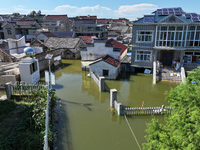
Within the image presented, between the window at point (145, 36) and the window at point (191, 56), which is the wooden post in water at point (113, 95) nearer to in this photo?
the window at point (145, 36)

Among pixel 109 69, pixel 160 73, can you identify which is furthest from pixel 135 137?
pixel 160 73

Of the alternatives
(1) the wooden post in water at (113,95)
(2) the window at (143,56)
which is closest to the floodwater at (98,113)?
(1) the wooden post in water at (113,95)

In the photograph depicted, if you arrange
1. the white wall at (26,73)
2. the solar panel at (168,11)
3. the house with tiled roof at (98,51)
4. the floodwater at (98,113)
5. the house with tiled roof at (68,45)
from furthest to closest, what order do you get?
the house with tiled roof at (68,45) → the house with tiled roof at (98,51) → the solar panel at (168,11) → the white wall at (26,73) → the floodwater at (98,113)

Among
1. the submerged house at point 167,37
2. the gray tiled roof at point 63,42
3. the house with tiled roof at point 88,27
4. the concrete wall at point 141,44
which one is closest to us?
the submerged house at point 167,37

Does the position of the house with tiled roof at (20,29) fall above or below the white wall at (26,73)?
above

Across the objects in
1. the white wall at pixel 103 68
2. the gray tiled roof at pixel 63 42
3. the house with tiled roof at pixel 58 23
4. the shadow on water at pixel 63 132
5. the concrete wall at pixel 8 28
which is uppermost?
the house with tiled roof at pixel 58 23

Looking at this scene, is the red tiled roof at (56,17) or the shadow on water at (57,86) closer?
the shadow on water at (57,86)

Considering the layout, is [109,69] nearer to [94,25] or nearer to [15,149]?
[15,149]
